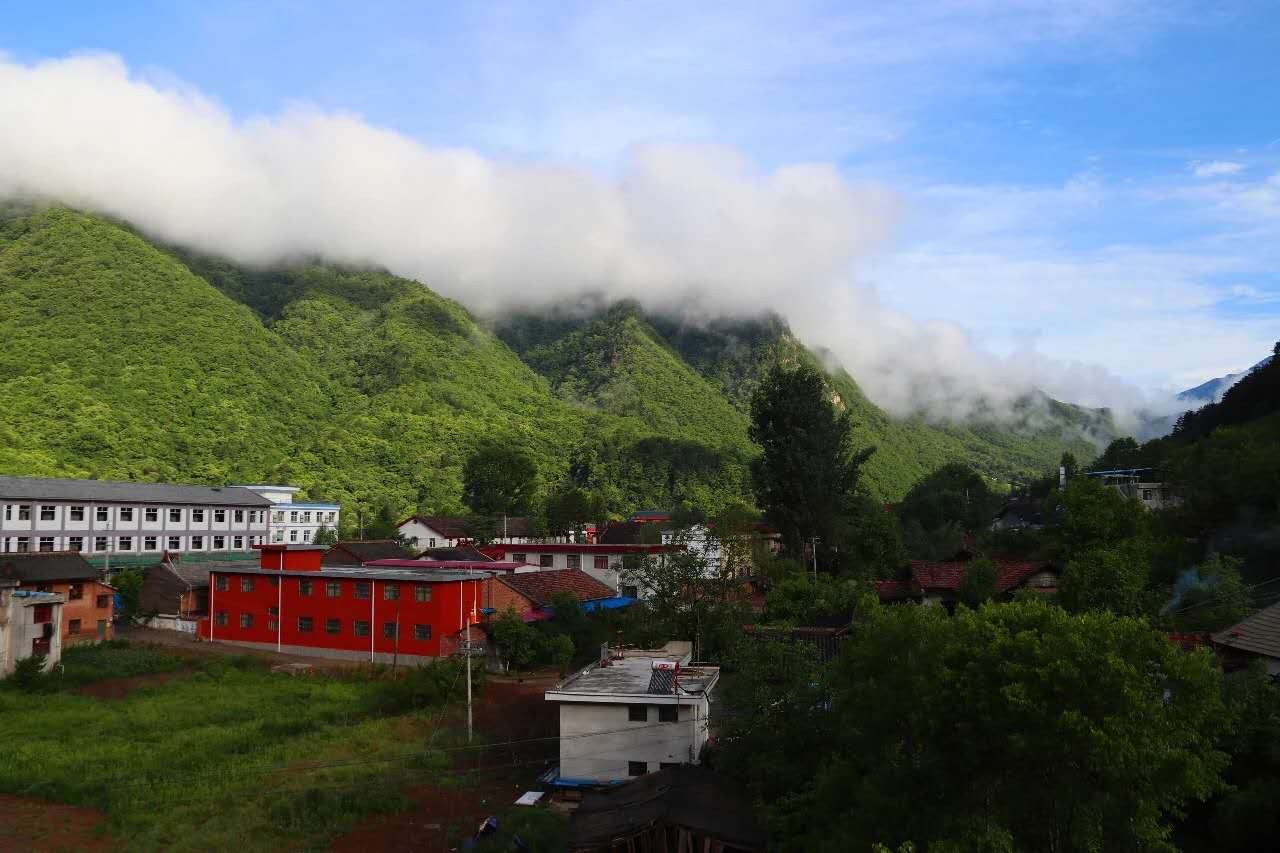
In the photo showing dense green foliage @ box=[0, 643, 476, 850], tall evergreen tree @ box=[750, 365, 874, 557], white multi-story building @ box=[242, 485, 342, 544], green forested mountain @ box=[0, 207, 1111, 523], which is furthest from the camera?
green forested mountain @ box=[0, 207, 1111, 523]

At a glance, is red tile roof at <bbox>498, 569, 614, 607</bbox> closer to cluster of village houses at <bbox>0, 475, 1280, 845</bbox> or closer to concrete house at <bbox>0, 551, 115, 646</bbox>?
cluster of village houses at <bbox>0, 475, 1280, 845</bbox>

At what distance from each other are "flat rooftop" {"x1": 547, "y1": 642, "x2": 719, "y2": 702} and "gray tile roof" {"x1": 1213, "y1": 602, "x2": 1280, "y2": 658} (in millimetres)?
12080

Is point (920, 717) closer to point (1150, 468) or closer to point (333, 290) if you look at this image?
point (1150, 468)

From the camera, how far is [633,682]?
76.7 ft

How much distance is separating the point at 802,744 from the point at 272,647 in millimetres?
29392

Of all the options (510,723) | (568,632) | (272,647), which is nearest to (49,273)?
(272,647)

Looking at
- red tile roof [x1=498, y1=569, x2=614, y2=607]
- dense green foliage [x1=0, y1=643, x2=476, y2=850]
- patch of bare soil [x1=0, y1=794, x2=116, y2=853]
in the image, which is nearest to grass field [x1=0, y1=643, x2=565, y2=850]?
dense green foliage [x1=0, y1=643, x2=476, y2=850]

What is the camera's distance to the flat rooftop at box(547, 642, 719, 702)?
21609mm

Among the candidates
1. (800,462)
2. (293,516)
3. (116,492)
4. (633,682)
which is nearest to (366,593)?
(633,682)

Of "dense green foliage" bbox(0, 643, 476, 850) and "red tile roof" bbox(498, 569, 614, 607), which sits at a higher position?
"red tile roof" bbox(498, 569, 614, 607)

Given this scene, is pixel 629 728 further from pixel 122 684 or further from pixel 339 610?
pixel 122 684

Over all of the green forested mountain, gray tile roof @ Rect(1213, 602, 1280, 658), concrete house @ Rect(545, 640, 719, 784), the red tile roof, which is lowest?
concrete house @ Rect(545, 640, 719, 784)

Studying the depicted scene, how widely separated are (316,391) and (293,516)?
30.2m

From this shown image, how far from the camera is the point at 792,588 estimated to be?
3862 centimetres
